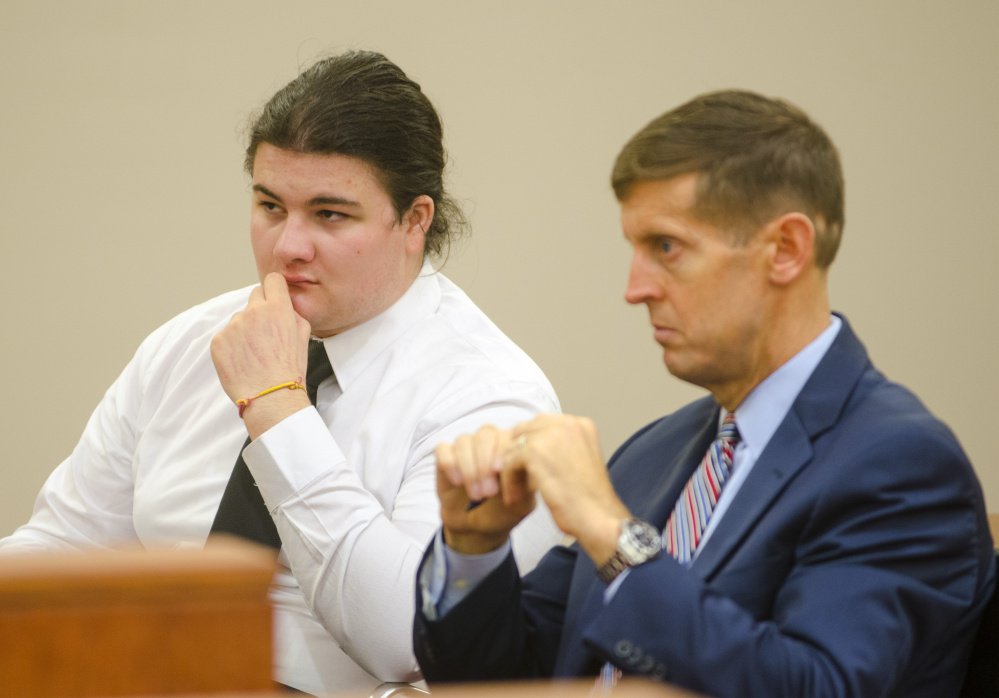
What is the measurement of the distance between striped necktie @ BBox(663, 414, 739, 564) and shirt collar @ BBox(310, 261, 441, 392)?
870mm

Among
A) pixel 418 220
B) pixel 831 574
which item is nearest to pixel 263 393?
pixel 418 220

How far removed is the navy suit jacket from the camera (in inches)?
54.6

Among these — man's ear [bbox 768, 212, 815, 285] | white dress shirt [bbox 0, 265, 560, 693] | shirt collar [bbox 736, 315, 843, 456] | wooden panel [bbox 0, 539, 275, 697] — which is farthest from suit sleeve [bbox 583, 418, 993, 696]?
white dress shirt [bbox 0, 265, 560, 693]

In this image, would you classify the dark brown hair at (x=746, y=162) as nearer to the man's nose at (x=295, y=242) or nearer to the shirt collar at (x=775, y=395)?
the shirt collar at (x=775, y=395)

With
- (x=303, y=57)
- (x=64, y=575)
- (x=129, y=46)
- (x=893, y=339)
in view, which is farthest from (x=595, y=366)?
(x=64, y=575)

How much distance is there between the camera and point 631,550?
4.72ft

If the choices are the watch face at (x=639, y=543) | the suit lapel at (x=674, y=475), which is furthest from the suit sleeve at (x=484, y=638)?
the watch face at (x=639, y=543)

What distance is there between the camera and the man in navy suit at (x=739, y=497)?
141 centimetres

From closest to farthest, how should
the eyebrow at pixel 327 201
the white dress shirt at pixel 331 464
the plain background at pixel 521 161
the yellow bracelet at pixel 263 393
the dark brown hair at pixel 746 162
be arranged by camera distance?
1. the dark brown hair at pixel 746 162
2. the white dress shirt at pixel 331 464
3. the yellow bracelet at pixel 263 393
4. the eyebrow at pixel 327 201
5. the plain background at pixel 521 161

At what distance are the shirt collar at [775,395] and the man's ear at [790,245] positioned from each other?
4.0 inches

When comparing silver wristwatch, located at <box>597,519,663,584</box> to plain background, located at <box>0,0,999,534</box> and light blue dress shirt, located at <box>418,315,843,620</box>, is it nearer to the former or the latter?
light blue dress shirt, located at <box>418,315,843,620</box>

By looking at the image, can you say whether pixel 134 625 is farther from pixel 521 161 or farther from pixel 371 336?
pixel 521 161

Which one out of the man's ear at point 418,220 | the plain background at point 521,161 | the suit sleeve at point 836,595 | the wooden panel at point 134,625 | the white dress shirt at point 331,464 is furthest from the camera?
the plain background at point 521,161

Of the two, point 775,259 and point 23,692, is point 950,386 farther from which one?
point 23,692
